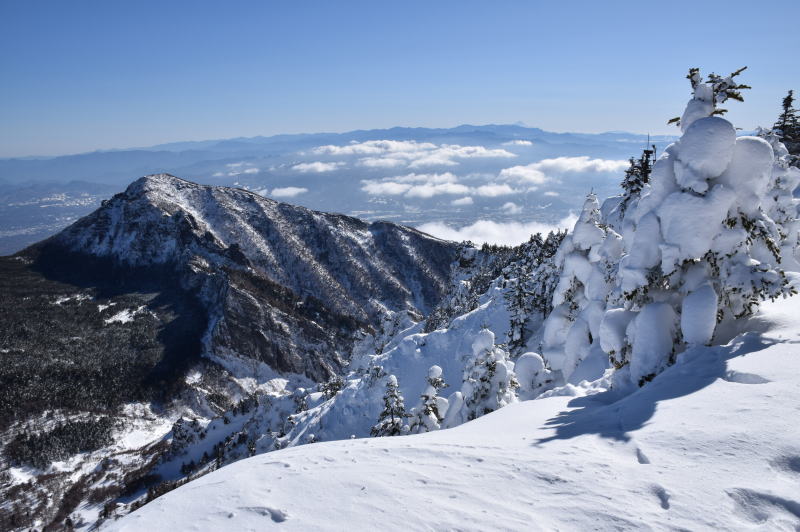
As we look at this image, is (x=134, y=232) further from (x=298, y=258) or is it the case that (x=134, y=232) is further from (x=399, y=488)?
(x=399, y=488)

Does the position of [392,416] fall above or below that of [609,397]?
below

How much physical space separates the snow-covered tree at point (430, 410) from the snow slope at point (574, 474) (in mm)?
13695

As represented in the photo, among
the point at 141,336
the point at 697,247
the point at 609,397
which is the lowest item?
the point at 141,336

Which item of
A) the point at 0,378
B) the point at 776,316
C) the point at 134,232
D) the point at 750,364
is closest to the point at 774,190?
the point at 776,316

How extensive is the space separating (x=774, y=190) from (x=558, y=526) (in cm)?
2532

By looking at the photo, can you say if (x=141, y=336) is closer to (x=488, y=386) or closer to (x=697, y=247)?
(x=488, y=386)

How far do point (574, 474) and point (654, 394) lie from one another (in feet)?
16.9

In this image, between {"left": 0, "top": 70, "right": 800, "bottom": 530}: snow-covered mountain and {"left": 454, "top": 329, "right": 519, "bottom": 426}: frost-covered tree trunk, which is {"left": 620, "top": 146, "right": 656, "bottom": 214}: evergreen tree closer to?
{"left": 0, "top": 70, "right": 800, "bottom": 530}: snow-covered mountain

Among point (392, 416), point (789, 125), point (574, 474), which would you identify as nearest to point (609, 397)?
point (574, 474)

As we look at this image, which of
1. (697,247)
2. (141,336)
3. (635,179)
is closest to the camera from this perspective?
(697,247)

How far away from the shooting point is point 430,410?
83.7 feet

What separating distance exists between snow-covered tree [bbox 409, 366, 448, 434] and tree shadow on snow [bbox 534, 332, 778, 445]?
1301 centimetres

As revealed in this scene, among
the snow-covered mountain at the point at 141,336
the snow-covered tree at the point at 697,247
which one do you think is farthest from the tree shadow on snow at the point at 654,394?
the snow-covered mountain at the point at 141,336

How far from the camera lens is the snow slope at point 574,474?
6.77m
